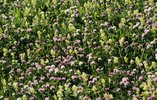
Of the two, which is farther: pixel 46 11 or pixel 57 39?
pixel 46 11

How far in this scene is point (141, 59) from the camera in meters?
9.33

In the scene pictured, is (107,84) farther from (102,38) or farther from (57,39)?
(57,39)

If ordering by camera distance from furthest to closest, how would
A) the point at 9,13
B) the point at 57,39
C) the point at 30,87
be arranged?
1. the point at 9,13
2. the point at 57,39
3. the point at 30,87

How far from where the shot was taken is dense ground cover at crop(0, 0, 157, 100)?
8773 millimetres

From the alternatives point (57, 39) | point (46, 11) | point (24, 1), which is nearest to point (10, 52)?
point (57, 39)

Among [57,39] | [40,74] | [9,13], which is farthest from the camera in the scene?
[9,13]

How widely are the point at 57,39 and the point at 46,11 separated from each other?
180cm

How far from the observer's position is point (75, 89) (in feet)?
28.1

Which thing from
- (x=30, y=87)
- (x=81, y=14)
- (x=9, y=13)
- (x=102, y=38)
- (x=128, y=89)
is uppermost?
(x=9, y=13)

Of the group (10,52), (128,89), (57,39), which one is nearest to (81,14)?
(57,39)

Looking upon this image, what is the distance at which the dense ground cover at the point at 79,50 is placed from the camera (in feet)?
28.8

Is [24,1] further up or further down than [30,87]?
further up

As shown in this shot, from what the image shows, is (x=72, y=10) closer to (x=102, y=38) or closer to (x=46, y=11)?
(x=46, y=11)

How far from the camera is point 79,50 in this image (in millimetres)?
10094
